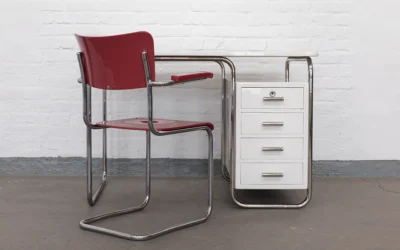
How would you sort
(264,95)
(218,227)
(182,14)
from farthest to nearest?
(182,14)
(264,95)
(218,227)

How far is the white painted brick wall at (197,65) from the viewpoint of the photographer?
3121mm

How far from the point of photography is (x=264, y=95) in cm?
245

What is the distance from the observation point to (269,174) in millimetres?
2475

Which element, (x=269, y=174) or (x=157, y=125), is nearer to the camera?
(x=157, y=125)

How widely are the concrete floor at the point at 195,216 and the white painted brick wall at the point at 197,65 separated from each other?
25 cm

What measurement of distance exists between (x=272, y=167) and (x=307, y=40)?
101cm

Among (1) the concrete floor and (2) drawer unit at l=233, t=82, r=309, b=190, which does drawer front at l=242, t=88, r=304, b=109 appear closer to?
(2) drawer unit at l=233, t=82, r=309, b=190

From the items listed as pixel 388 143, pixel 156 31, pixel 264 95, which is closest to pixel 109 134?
pixel 156 31

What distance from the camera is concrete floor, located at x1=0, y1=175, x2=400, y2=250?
197 cm

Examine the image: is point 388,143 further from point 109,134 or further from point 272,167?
point 109,134

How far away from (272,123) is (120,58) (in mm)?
820

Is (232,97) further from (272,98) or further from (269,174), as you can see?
(269,174)

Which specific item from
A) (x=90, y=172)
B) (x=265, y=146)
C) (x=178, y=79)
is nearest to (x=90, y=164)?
(x=90, y=172)

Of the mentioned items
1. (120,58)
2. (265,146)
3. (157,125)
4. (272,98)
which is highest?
(120,58)
